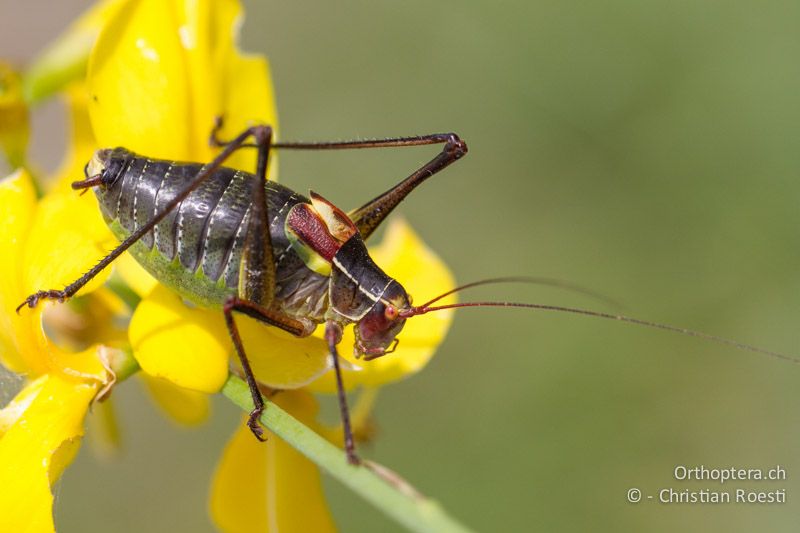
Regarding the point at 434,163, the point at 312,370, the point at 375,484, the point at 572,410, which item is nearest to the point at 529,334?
the point at 572,410

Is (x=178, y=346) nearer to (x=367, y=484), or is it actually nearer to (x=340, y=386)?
(x=340, y=386)

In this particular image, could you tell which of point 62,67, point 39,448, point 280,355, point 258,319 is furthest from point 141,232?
point 62,67

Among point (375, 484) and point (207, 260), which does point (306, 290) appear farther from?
point (375, 484)

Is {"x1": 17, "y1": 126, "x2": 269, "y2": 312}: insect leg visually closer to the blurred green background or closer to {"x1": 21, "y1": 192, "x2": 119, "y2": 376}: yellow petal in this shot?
{"x1": 21, "y1": 192, "x2": 119, "y2": 376}: yellow petal

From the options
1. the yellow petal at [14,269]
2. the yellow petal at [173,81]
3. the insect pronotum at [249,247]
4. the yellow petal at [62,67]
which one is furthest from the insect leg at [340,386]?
the yellow petal at [62,67]

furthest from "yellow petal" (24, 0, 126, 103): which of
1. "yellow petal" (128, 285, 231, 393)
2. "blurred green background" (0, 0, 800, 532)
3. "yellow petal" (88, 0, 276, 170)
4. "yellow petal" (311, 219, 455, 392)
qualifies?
"blurred green background" (0, 0, 800, 532)

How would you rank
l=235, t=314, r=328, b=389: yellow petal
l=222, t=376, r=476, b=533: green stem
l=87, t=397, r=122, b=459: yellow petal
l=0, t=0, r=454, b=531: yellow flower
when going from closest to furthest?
l=222, t=376, r=476, b=533: green stem < l=0, t=0, r=454, b=531: yellow flower < l=235, t=314, r=328, b=389: yellow petal < l=87, t=397, r=122, b=459: yellow petal
